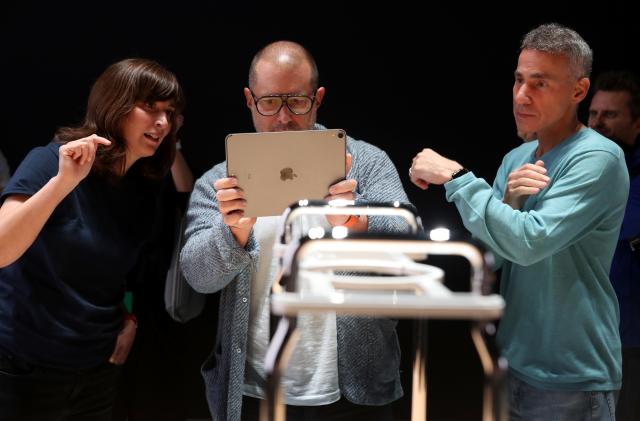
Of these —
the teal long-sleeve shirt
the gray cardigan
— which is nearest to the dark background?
the gray cardigan

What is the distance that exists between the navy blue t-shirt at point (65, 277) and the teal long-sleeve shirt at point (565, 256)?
3.00 ft

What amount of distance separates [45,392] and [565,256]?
132 cm

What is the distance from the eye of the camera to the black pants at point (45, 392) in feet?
6.17

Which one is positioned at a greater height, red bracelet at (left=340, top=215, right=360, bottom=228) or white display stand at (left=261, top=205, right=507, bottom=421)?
white display stand at (left=261, top=205, right=507, bottom=421)

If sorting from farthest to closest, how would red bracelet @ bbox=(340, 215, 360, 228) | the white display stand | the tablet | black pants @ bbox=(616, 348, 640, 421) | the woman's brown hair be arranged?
black pants @ bbox=(616, 348, 640, 421)
the woman's brown hair
red bracelet @ bbox=(340, 215, 360, 228)
the tablet
the white display stand

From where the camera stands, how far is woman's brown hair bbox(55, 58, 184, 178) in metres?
2.02

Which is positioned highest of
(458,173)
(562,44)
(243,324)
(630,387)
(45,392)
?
(562,44)

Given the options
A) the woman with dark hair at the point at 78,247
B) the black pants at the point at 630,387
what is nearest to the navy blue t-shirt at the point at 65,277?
the woman with dark hair at the point at 78,247

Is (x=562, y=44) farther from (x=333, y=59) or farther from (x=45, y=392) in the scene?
(x=45, y=392)

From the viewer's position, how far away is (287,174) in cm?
171

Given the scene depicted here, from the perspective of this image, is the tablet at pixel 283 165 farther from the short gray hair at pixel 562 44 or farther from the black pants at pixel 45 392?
the black pants at pixel 45 392

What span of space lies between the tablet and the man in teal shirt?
11.3 inches

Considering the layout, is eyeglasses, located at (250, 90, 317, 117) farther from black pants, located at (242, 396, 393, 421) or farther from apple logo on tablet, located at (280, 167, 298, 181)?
black pants, located at (242, 396, 393, 421)

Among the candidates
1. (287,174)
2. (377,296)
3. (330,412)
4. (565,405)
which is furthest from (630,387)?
(377,296)
